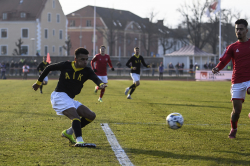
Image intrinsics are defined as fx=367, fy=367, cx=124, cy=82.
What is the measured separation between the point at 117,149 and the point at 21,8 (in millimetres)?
69669

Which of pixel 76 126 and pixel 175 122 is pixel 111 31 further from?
pixel 76 126

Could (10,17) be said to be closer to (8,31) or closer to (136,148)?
(8,31)

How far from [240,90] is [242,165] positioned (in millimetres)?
2118

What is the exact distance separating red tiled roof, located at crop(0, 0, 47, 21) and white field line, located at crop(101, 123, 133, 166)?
64901 mm

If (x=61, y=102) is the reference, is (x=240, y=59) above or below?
above

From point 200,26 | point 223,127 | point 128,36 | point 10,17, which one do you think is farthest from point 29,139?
point 128,36

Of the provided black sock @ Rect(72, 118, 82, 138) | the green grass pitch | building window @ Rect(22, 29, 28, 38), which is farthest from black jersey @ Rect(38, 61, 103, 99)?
building window @ Rect(22, 29, 28, 38)

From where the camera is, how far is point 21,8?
70.9m

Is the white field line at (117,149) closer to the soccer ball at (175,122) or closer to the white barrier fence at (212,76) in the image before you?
the soccer ball at (175,122)

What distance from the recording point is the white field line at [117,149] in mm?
5211

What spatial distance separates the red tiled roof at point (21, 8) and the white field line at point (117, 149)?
213 feet

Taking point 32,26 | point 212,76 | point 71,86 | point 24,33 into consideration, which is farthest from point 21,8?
point 71,86

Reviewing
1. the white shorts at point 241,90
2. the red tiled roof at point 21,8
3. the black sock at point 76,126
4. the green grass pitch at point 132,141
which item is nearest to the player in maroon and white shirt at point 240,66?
the white shorts at point 241,90

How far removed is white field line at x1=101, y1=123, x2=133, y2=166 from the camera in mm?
5211
